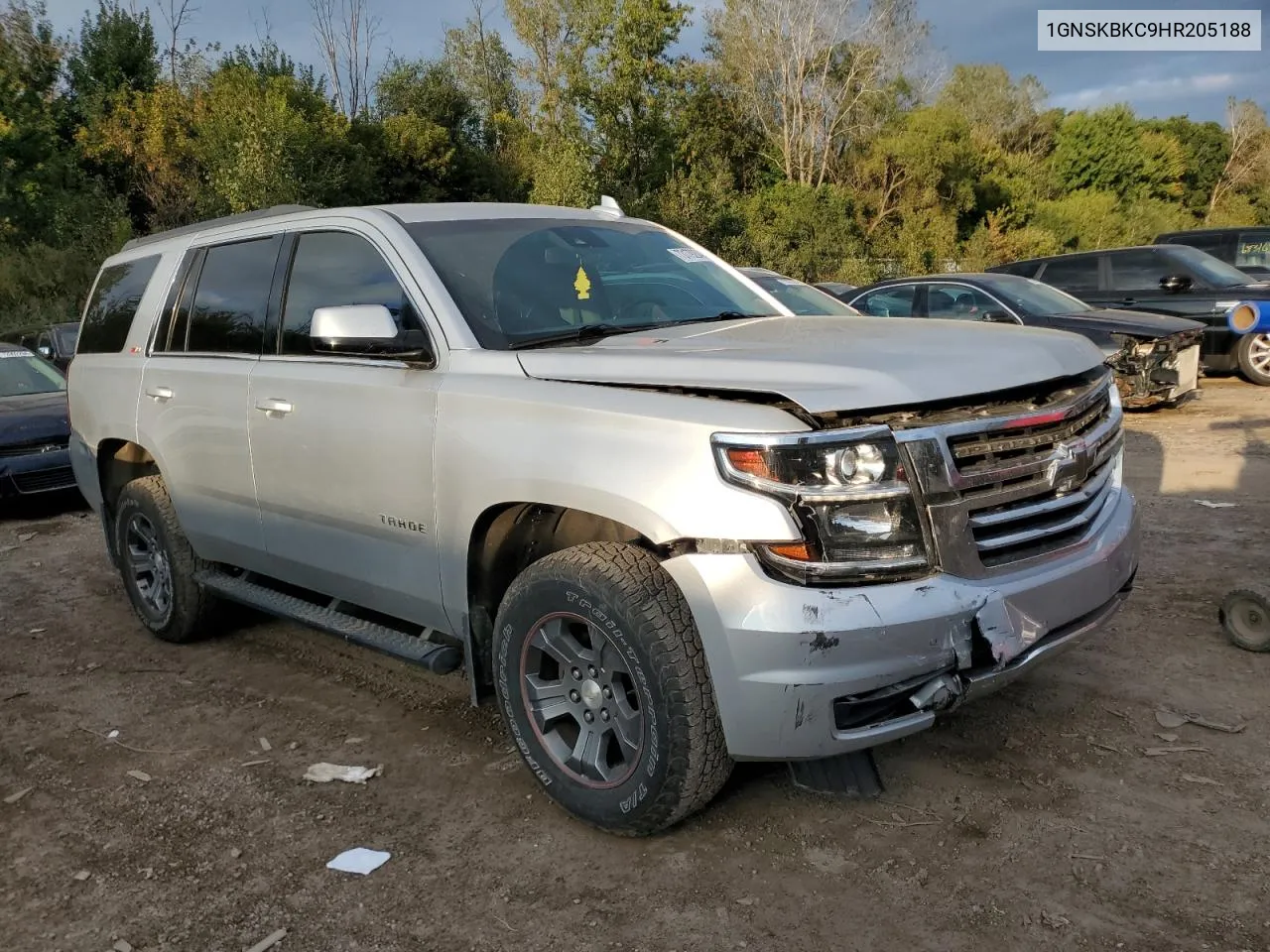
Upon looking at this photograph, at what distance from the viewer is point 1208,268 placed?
12172mm

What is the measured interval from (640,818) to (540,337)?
5.26 feet

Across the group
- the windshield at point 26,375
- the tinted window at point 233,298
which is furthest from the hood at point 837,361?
the windshield at point 26,375

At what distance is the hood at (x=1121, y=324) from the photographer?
9.91 meters

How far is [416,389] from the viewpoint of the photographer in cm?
340

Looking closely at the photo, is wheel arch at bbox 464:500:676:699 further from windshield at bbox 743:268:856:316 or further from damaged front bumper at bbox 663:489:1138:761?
windshield at bbox 743:268:856:316

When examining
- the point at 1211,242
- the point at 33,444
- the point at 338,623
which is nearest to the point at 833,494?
the point at 338,623

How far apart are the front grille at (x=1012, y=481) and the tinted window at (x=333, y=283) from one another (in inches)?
73.6

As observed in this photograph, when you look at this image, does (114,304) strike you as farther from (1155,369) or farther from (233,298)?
(1155,369)

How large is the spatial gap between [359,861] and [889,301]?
9760 mm

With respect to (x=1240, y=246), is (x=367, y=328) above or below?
below

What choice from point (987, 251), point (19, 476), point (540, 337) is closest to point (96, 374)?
point (540, 337)

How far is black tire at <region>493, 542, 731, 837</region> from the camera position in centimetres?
267

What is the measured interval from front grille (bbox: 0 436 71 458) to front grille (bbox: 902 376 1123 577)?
8374mm

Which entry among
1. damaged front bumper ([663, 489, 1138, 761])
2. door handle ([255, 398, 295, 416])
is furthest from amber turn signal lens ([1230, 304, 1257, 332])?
door handle ([255, 398, 295, 416])
